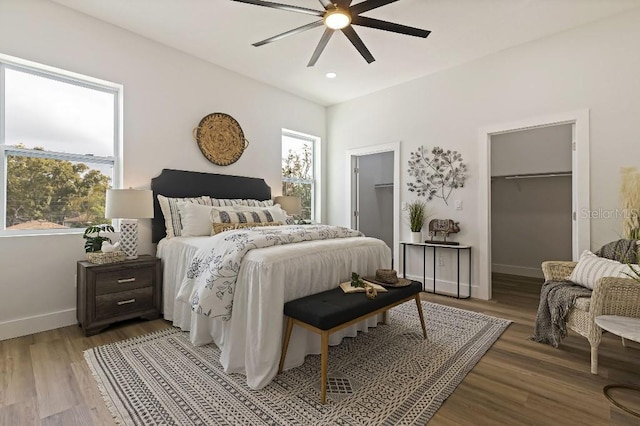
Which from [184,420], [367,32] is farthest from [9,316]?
[367,32]

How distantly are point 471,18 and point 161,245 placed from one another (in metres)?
3.83

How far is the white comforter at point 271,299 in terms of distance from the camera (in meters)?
1.95

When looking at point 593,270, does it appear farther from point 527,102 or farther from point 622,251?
point 527,102

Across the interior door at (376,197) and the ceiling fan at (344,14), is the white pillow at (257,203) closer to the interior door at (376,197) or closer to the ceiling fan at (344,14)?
the ceiling fan at (344,14)

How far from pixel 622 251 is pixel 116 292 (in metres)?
4.29

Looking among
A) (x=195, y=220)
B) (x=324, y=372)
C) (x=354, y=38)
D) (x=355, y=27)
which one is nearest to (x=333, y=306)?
(x=324, y=372)

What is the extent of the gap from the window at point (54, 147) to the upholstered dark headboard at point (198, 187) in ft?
1.47

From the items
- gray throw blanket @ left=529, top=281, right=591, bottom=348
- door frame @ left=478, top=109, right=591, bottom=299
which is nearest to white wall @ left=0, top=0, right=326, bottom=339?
door frame @ left=478, top=109, right=591, bottom=299

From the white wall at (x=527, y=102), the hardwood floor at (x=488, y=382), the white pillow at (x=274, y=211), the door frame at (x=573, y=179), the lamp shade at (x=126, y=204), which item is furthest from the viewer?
the white pillow at (x=274, y=211)

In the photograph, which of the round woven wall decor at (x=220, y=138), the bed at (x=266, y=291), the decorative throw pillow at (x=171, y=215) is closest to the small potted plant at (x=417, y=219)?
the bed at (x=266, y=291)

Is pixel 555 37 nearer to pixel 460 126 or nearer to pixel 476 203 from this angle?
pixel 460 126

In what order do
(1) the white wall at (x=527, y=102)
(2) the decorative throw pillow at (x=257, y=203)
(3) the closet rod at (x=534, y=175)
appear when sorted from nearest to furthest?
(1) the white wall at (x=527, y=102) → (2) the decorative throw pillow at (x=257, y=203) → (3) the closet rod at (x=534, y=175)

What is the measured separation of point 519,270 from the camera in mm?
5086

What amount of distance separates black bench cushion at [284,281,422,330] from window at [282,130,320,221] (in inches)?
119
